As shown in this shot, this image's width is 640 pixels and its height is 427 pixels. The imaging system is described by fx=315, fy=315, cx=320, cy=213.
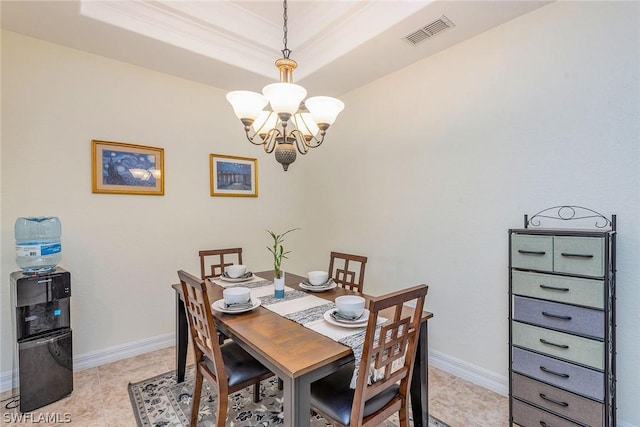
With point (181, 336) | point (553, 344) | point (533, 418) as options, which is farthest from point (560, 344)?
point (181, 336)

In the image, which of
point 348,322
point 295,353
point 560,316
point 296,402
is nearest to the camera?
point 296,402

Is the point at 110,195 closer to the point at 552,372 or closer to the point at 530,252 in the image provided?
the point at 530,252

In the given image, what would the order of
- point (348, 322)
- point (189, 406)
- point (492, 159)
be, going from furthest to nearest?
1. point (492, 159)
2. point (189, 406)
3. point (348, 322)

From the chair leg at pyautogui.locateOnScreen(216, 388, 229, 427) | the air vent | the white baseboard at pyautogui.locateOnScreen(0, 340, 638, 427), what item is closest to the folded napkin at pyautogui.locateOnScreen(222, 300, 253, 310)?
the chair leg at pyautogui.locateOnScreen(216, 388, 229, 427)

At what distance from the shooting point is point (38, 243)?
7.39ft

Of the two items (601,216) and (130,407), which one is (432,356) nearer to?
(601,216)

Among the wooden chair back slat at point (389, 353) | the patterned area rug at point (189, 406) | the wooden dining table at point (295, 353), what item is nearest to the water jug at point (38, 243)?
the patterned area rug at point (189, 406)

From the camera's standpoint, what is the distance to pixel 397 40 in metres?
2.48

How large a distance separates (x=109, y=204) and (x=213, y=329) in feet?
6.29

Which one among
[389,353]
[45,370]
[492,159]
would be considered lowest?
[45,370]

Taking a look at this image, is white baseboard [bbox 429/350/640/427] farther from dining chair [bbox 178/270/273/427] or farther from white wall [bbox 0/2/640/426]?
dining chair [bbox 178/270/273/427]

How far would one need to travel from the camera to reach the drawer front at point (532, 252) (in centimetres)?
175

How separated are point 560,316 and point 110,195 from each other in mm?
3418

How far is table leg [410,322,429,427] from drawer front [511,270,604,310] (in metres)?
0.65
